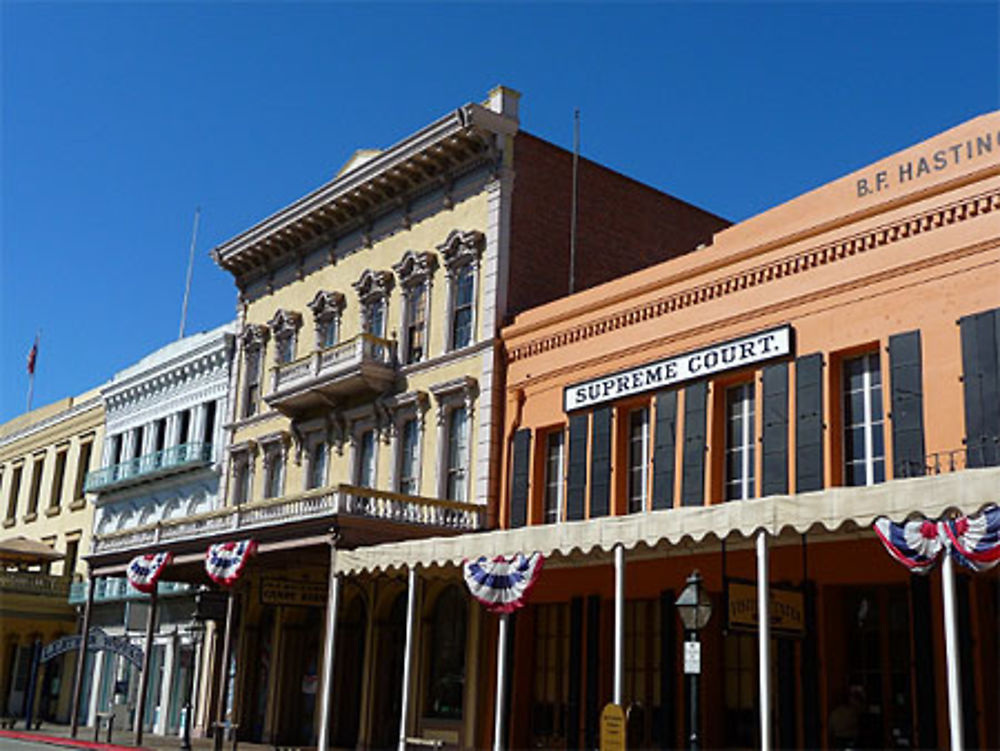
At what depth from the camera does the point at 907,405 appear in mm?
16141

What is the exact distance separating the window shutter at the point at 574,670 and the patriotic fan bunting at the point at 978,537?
9.77m

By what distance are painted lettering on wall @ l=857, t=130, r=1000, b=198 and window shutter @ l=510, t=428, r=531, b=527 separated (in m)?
8.16

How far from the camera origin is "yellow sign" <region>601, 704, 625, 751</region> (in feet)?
45.5

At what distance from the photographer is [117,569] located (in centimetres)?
2883

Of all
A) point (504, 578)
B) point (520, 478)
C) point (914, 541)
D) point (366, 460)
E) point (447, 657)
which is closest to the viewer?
point (914, 541)

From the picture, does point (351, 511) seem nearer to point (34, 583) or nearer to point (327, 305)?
point (327, 305)

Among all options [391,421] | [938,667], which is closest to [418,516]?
[391,421]

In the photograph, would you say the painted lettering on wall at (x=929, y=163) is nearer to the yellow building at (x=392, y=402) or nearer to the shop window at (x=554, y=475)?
the shop window at (x=554, y=475)

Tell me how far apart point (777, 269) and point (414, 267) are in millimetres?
10140

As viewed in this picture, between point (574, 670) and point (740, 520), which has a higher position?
point (740, 520)

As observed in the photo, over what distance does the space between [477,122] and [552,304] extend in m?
4.41

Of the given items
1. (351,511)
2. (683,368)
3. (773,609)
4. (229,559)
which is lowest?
(773,609)

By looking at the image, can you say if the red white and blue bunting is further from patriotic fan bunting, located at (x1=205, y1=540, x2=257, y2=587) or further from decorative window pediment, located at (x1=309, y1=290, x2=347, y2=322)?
decorative window pediment, located at (x1=309, y1=290, x2=347, y2=322)

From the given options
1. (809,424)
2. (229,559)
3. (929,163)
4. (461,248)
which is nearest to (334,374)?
(461,248)
